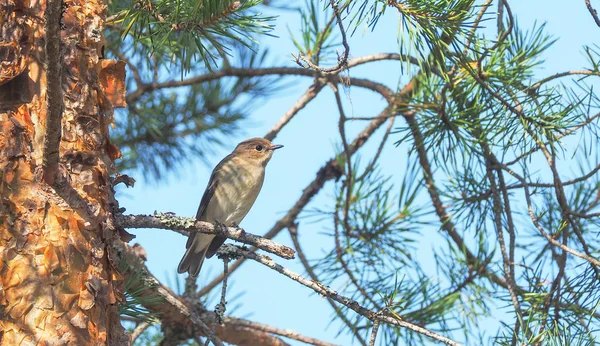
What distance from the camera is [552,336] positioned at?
8.36ft

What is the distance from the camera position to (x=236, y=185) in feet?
15.9

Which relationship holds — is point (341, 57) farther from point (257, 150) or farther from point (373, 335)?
point (257, 150)

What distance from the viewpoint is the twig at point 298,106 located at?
13.2ft

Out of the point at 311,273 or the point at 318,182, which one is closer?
the point at 311,273

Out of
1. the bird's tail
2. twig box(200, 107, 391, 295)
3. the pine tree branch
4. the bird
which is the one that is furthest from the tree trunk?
the bird

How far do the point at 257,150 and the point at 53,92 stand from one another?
3108mm

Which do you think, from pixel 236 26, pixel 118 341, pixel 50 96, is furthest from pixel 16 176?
pixel 236 26

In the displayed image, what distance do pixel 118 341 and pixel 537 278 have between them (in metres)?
1.78

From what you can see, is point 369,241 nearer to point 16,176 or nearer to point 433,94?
point 433,94

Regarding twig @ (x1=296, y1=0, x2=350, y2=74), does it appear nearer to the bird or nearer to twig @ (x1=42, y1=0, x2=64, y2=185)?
twig @ (x1=42, y1=0, x2=64, y2=185)

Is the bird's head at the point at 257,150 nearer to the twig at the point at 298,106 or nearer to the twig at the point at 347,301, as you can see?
the twig at the point at 298,106

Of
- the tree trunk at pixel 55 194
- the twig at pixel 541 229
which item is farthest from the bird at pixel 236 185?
the tree trunk at pixel 55 194

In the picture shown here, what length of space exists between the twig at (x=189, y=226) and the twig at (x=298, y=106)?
1564 millimetres

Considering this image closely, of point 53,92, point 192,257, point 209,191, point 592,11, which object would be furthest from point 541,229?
point 209,191
